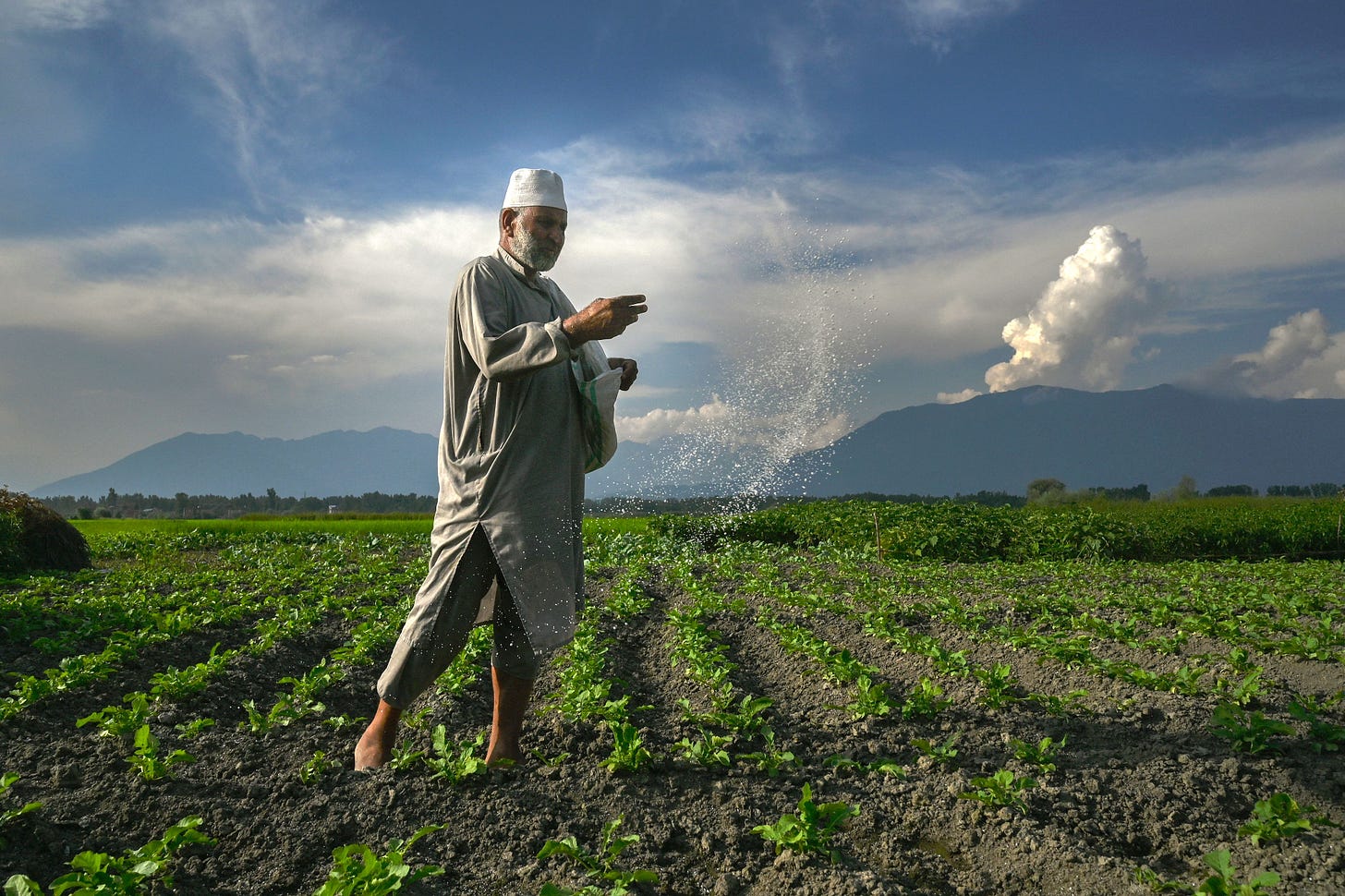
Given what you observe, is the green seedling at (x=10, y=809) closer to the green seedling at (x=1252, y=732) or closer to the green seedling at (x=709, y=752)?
the green seedling at (x=709, y=752)

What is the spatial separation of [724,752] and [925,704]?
1270 mm

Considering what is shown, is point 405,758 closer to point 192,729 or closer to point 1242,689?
point 192,729

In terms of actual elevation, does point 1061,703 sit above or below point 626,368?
below

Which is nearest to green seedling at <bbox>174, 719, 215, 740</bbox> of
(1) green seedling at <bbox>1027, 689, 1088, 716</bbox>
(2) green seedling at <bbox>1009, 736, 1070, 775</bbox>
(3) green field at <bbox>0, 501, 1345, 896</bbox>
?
(3) green field at <bbox>0, 501, 1345, 896</bbox>

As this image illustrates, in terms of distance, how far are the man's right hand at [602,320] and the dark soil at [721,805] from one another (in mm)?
1800

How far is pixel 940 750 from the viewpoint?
12.6 ft

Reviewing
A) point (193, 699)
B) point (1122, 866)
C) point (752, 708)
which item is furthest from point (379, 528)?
point (1122, 866)

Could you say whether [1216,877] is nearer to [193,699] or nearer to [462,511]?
[462,511]

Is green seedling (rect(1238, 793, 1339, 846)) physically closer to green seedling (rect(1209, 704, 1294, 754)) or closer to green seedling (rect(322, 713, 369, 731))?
green seedling (rect(1209, 704, 1294, 754))

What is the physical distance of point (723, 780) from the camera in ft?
11.9

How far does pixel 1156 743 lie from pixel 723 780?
210 centimetres

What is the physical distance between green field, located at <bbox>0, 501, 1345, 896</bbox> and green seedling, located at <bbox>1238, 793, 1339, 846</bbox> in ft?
0.04

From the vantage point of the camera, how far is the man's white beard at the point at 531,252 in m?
3.77

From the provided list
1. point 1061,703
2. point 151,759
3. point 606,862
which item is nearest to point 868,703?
point 1061,703
